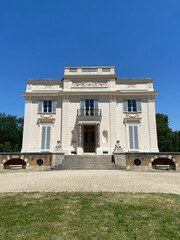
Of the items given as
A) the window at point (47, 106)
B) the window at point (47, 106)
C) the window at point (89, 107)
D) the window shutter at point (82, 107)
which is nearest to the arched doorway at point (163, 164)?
the window at point (89, 107)

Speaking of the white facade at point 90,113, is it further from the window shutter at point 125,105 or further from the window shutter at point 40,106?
the window shutter at point 40,106

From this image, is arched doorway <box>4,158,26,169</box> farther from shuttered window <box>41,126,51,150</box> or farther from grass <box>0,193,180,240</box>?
grass <box>0,193,180,240</box>

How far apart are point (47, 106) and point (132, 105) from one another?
11384 millimetres

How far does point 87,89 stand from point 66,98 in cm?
308

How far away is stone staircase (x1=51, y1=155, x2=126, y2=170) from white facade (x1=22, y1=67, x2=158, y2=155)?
358 cm

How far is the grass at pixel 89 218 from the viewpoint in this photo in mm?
2848

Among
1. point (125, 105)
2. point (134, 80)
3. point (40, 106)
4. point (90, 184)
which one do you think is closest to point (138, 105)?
point (125, 105)

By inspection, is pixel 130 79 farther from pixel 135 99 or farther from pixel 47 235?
pixel 47 235

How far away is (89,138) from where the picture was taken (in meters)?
21.9

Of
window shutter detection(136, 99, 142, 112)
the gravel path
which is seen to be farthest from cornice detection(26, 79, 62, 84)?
the gravel path

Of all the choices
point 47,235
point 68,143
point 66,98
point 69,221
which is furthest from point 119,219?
point 66,98

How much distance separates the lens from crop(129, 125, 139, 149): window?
2083 cm

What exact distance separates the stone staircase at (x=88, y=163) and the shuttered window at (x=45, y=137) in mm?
5119

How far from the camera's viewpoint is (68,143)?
20797mm
